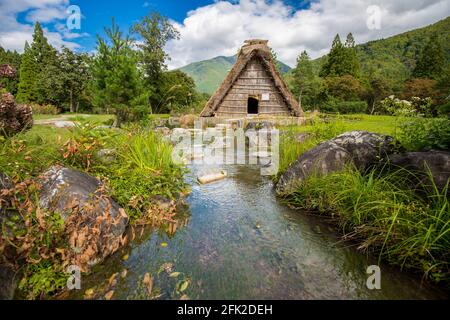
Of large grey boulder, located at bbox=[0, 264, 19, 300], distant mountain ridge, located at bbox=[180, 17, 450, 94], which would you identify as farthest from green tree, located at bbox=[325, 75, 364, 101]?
large grey boulder, located at bbox=[0, 264, 19, 300]

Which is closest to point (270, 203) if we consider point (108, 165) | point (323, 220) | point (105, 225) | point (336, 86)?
point (323, 220)

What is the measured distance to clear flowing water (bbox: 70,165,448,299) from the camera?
1831 millimetres

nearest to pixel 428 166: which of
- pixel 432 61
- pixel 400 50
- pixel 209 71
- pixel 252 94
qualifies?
pixel 252 94

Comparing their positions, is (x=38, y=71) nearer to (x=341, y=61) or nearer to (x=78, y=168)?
(x=78, y=168)

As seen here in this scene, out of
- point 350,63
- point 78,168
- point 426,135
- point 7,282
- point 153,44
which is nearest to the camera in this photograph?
point 7,282

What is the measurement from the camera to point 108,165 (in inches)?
134

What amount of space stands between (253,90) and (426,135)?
1173 cm

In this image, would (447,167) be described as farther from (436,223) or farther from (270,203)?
(270,203)

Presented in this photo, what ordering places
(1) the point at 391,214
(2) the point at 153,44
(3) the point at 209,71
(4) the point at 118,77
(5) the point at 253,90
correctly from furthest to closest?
1. (3) the point at 209,71
2. (2) the point at 153,44
3. (5) the point at 253,90
4. (4) the point at 118,77
5. (1) the point at 391,214

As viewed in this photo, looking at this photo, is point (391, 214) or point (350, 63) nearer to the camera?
point (391, 214)

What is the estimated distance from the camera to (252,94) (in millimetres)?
13930

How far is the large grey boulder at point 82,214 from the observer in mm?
1966

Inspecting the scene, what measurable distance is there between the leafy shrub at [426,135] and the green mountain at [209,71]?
133 metres

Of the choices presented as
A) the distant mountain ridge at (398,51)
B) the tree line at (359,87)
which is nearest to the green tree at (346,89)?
the tree line at (359,87)
